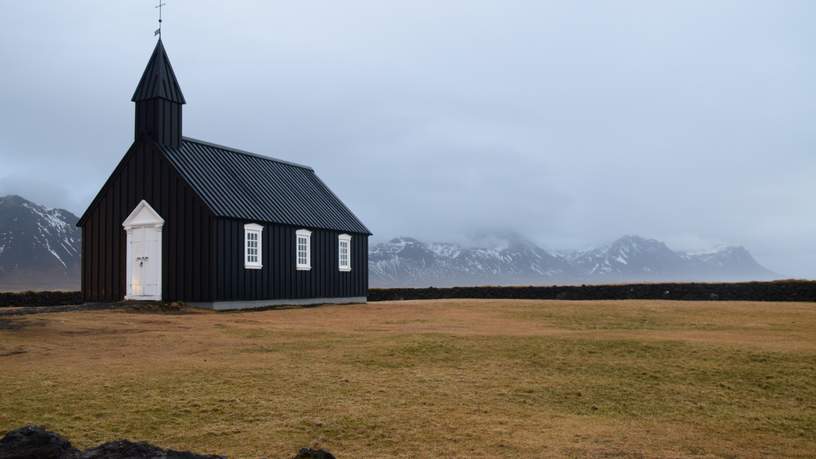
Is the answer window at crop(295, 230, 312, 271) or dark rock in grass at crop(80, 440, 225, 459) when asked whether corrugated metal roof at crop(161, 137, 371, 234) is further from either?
dark rock in grass at crop(80, 440, 225, 459)

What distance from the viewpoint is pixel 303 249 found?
38.4 metres

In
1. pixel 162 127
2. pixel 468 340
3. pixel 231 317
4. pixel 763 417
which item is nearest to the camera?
pixel 763 417

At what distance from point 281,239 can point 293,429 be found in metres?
25.5

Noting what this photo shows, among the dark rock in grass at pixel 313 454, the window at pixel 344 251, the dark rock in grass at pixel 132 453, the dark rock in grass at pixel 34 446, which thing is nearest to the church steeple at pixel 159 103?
the window at pixel 344 251

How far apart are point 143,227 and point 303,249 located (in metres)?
8.08

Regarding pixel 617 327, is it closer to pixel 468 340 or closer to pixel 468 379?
pixel 468 340

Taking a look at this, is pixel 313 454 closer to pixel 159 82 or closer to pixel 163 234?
pixel 163 234

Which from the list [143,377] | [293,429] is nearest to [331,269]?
[143,377]

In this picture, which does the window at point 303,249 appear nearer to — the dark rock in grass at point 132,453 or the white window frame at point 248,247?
the white window frame at point 248,247

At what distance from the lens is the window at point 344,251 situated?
137 feet

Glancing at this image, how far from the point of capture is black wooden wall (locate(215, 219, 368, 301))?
108ft

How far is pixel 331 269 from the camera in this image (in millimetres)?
40656

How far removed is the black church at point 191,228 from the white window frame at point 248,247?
48mm

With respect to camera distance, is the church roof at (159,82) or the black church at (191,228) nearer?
the black church at (191,228)
